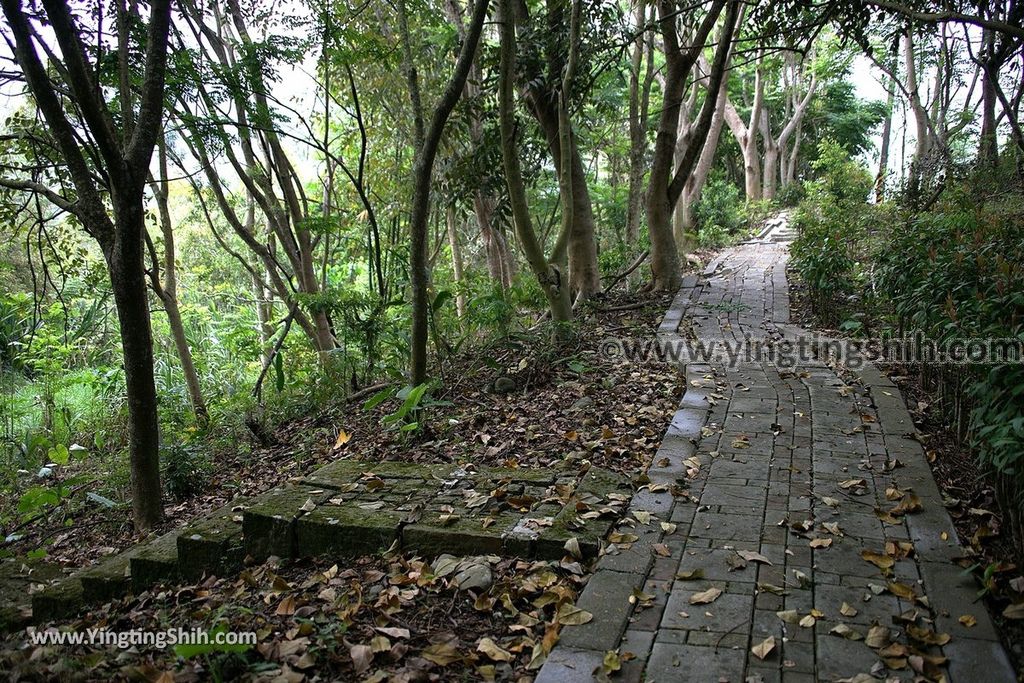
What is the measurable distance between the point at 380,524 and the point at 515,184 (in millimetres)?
3619

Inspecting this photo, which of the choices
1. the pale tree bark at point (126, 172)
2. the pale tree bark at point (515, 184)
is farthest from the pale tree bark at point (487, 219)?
the pale tree bark at point (126, 172)

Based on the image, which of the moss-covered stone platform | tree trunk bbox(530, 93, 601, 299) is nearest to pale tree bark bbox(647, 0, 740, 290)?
tree trunk bbox(530, 93, 601, 299)

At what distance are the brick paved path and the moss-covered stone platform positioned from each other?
0.94ft

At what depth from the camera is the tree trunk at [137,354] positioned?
14.2 feet

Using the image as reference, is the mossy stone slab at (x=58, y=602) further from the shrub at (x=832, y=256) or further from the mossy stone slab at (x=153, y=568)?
the shrub at (x=832, y=256)

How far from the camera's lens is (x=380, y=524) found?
348cm

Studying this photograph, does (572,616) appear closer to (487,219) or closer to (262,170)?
(487,219)

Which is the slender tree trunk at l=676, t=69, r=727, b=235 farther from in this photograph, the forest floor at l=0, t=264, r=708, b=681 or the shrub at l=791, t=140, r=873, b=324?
the forest floor at l=0, t=264, r=708, b=681

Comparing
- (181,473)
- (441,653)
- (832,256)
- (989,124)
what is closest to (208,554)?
(441,653)

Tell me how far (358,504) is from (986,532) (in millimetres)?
2989

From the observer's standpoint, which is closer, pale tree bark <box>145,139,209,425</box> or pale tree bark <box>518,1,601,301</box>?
pale tree bark <box>518,1,601,301</box>

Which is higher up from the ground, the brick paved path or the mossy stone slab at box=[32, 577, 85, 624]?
the brick paved path

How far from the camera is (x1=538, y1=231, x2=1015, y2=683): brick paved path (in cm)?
240

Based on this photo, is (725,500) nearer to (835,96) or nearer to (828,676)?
(828,676)
